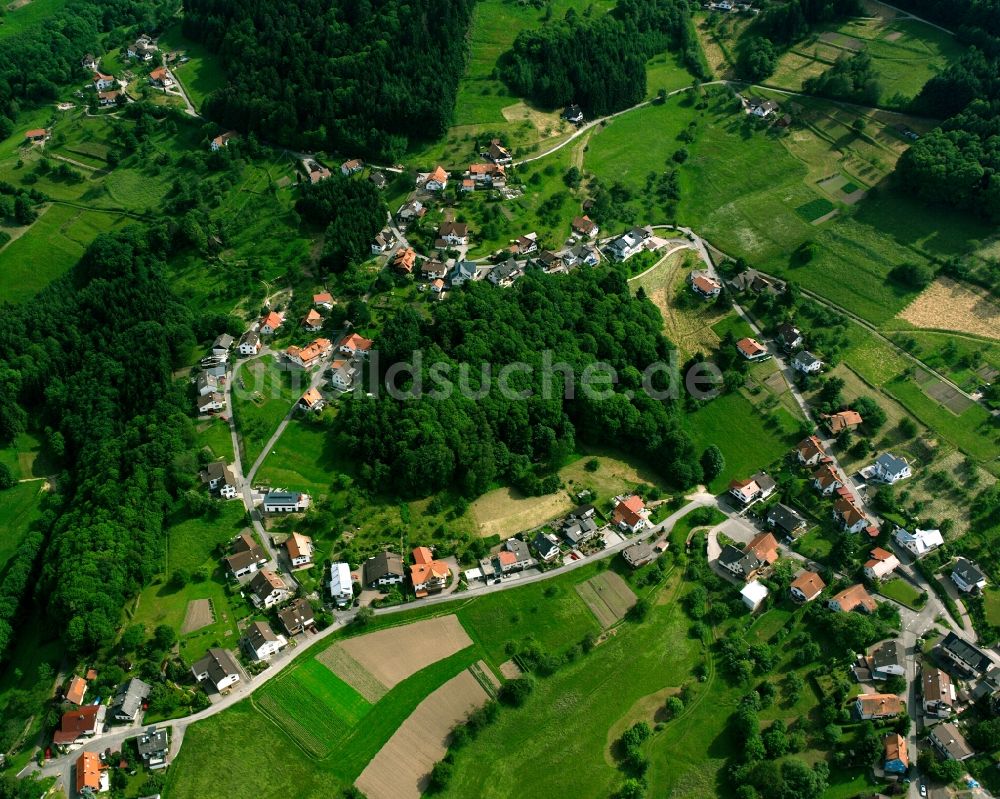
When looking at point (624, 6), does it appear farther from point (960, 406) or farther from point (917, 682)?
point (917, 682)

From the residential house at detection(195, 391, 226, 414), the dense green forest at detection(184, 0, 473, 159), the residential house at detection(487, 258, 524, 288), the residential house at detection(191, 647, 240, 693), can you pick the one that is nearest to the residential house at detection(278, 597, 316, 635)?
the residential house at detection(191, 647, 240, 693)

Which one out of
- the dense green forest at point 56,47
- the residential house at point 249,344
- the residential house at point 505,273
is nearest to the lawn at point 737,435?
the residential house at point 505,273

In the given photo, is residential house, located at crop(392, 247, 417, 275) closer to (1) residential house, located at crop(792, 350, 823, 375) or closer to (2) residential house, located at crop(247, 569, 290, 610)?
(2) residential house, located at crop(247, 569, 290, 610)

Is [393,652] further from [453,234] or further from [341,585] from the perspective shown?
[453,234]

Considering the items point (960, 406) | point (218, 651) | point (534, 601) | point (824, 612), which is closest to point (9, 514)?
point (218, 651)

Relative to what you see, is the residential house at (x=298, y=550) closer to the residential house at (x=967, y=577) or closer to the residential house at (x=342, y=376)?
the residential house at (x=342, y=376)

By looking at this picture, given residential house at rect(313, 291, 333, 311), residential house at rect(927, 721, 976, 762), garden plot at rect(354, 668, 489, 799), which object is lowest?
residential house at rect(927, 721, 976, 762)

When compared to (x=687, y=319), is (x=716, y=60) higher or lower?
higher

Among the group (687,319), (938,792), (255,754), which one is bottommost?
(938,792)
